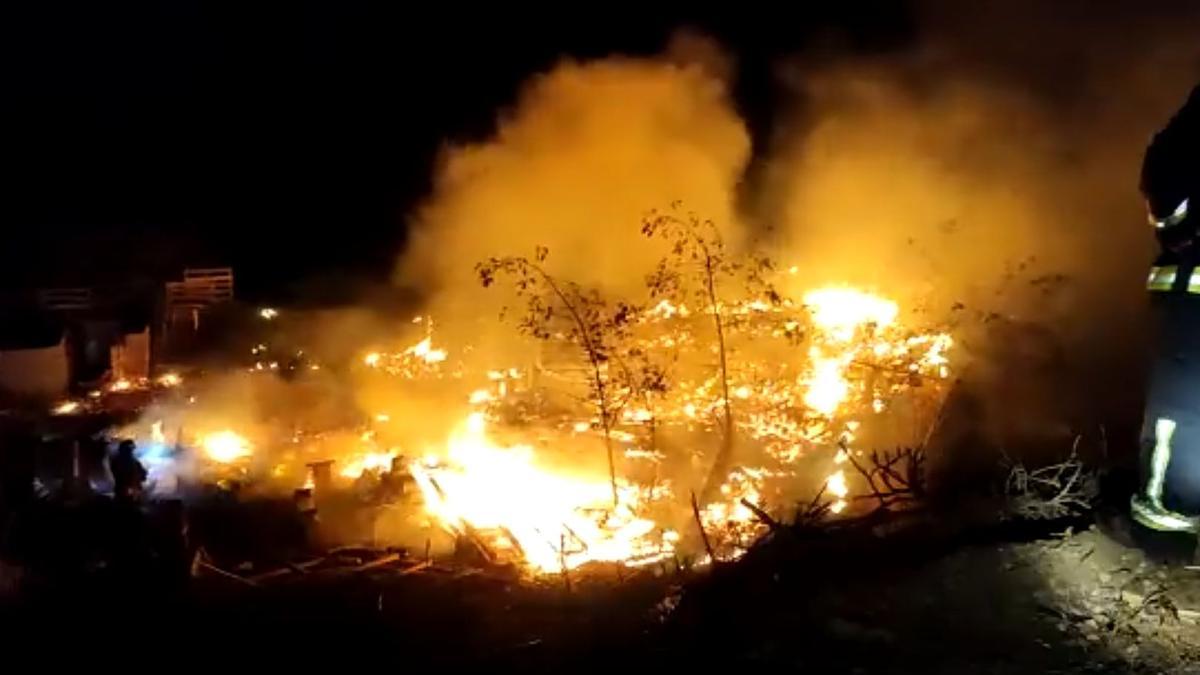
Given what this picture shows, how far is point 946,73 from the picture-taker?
13812 millimetres

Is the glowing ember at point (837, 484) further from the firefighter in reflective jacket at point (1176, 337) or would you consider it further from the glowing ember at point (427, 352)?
the glowing ember at point (427, 352)

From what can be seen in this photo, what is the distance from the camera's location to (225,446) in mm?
10672

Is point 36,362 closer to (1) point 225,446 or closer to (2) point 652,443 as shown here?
(1) point 225,446

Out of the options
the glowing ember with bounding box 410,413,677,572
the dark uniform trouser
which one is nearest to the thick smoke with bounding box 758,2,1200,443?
the glowing ember with bounding box 410,413,677,572

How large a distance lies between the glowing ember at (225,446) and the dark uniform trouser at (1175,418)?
7812 mm

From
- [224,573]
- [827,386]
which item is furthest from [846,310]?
[224,573]

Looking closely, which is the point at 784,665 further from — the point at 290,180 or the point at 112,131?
the point at 112,131

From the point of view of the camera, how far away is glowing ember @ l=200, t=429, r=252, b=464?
1038 centimetres

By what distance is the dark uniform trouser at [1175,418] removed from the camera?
216 inches

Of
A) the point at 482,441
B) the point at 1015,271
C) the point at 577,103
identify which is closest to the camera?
the point at 482,441

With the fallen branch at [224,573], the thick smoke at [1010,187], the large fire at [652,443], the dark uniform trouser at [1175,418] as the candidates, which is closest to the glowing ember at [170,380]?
the large fire at [652,443]

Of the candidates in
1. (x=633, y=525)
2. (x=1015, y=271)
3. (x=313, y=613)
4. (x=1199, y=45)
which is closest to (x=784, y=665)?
(x=313, y=613)

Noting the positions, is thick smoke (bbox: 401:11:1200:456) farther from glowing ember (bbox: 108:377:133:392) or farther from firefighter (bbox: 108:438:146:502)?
firefighter (bbox: 108:438:146:502)

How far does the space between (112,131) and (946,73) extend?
13.8 m
